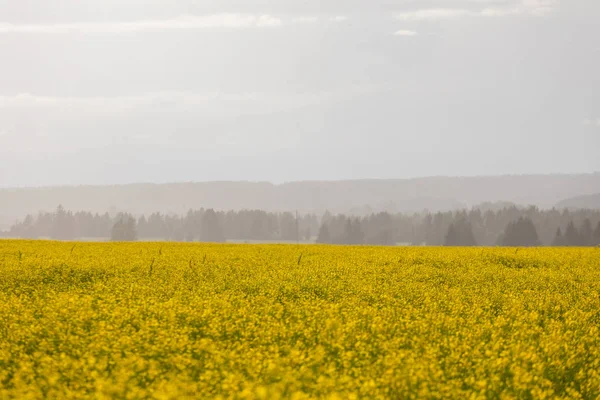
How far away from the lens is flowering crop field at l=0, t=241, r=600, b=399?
9.25 m

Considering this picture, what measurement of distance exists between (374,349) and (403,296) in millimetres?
6801

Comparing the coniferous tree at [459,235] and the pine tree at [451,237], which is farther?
the pine tree at [451,237]

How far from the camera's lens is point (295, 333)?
12.4m

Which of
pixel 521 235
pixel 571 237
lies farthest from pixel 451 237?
pixel 571 237

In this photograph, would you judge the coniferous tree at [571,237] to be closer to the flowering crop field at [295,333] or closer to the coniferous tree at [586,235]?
the coniferous tree at [586,235]

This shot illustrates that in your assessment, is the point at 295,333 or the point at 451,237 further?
the point at 451,237

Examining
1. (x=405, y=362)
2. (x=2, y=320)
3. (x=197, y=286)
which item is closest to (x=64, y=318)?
(x=2, y=320)

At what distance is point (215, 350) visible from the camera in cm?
1048

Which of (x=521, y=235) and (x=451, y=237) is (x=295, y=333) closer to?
(x=521, y=235)

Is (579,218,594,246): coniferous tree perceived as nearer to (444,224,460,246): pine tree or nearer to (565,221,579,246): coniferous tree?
(565,221,579,246): coniferous tree

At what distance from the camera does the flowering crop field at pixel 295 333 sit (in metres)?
9.25

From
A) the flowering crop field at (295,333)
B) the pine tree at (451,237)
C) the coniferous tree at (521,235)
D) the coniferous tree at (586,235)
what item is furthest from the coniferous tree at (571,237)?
the flowering crop field at (295,333)

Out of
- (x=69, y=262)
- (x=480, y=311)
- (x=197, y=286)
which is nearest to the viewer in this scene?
(x=480, y=311)

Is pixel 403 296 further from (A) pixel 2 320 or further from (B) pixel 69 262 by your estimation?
(B) pixel 69 262
